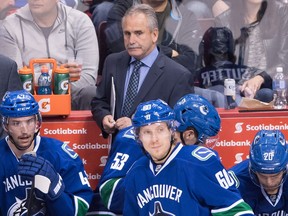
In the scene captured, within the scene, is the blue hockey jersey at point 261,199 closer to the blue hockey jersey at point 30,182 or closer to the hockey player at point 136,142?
the hockey player at point 136,142

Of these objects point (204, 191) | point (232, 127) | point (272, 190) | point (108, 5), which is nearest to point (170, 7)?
point (108, 5)

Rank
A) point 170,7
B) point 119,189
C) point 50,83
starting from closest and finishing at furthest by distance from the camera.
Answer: point 119,189 < point 50,83 < point 170,7

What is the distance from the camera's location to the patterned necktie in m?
6.27

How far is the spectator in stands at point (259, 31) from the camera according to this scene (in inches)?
291

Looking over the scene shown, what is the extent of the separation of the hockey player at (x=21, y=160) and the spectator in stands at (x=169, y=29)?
5.58 feet

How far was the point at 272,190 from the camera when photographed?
5.61 meters

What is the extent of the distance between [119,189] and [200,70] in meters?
2.10

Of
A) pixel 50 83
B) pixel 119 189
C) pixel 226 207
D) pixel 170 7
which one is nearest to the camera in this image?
pixel 226 207

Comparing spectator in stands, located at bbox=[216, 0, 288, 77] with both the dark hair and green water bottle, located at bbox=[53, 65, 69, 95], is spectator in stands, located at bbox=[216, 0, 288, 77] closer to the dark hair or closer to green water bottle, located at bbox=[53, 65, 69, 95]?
the dark hair

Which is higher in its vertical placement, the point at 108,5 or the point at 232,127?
the point at 108,5

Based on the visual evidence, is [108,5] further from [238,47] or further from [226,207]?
[226,207]

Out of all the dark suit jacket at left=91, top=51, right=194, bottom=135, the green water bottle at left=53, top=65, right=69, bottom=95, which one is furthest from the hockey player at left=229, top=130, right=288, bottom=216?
the green water bottle at left=53, top=65, right=69, bottom=95

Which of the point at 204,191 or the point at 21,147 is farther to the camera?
the point at 21,147

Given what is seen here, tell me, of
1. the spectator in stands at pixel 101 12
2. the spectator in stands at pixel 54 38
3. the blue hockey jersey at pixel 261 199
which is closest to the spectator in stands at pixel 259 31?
the spectator in stands at pixel 101 12
